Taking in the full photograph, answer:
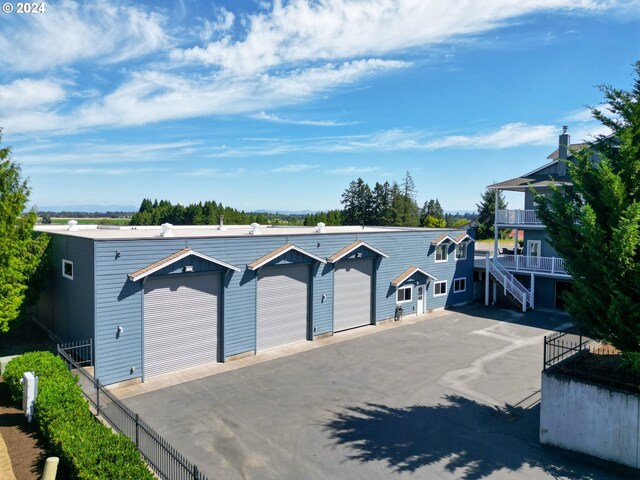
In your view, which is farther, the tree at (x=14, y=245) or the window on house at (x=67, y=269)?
the window on house at (x=67, y=269)

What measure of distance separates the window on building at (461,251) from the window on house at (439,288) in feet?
7.48

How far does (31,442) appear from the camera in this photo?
10789 millimetres

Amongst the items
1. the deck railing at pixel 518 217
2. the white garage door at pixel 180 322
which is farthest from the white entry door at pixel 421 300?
the white garage door at pixel 180 322

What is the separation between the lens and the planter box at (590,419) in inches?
400

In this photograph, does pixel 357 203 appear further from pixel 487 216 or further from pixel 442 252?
pixel 442 252

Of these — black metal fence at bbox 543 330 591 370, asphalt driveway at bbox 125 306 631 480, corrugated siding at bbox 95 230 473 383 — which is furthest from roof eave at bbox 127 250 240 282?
black metal fence at bbox 543 330 591 370


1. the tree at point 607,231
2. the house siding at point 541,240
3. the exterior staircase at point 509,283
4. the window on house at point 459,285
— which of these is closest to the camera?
the tree at point 607,231

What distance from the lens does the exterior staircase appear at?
92.0 ft

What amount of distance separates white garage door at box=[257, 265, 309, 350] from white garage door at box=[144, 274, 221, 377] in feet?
7.05

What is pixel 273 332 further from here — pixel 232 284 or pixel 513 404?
pixel 513 404

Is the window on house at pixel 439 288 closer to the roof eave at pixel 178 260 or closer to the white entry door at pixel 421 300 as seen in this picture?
the white entry door at pixel 421 300

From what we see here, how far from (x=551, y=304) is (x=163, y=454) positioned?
87.1ft

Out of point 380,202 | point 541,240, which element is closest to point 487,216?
point 380,202

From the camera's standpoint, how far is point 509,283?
94.2 ft
